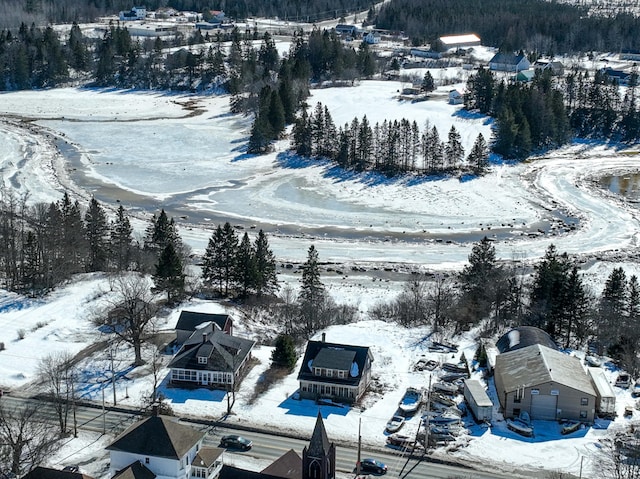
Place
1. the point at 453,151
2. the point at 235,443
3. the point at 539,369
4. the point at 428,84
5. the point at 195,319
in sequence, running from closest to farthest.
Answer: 1. the point at 235,443
2. the point at 539,369
3. the point at 195,319
4. the point at 453,151
5. the point at 428,84

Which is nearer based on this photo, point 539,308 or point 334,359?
point 334,359

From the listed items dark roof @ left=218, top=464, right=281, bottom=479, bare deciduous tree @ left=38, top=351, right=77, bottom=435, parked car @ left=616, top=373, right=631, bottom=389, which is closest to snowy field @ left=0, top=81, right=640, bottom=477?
parked car @ left=616, top=373, right=631, bottom=389

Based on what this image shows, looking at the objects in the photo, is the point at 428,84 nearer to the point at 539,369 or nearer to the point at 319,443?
the point at 539,369

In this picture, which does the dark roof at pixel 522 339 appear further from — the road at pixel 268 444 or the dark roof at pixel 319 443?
the dark roof at pixel 319 443

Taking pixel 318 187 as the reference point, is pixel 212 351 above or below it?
below

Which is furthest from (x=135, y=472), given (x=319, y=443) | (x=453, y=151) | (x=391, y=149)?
(x=453, y=151)

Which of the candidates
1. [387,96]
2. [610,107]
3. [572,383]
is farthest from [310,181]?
[572,383]
